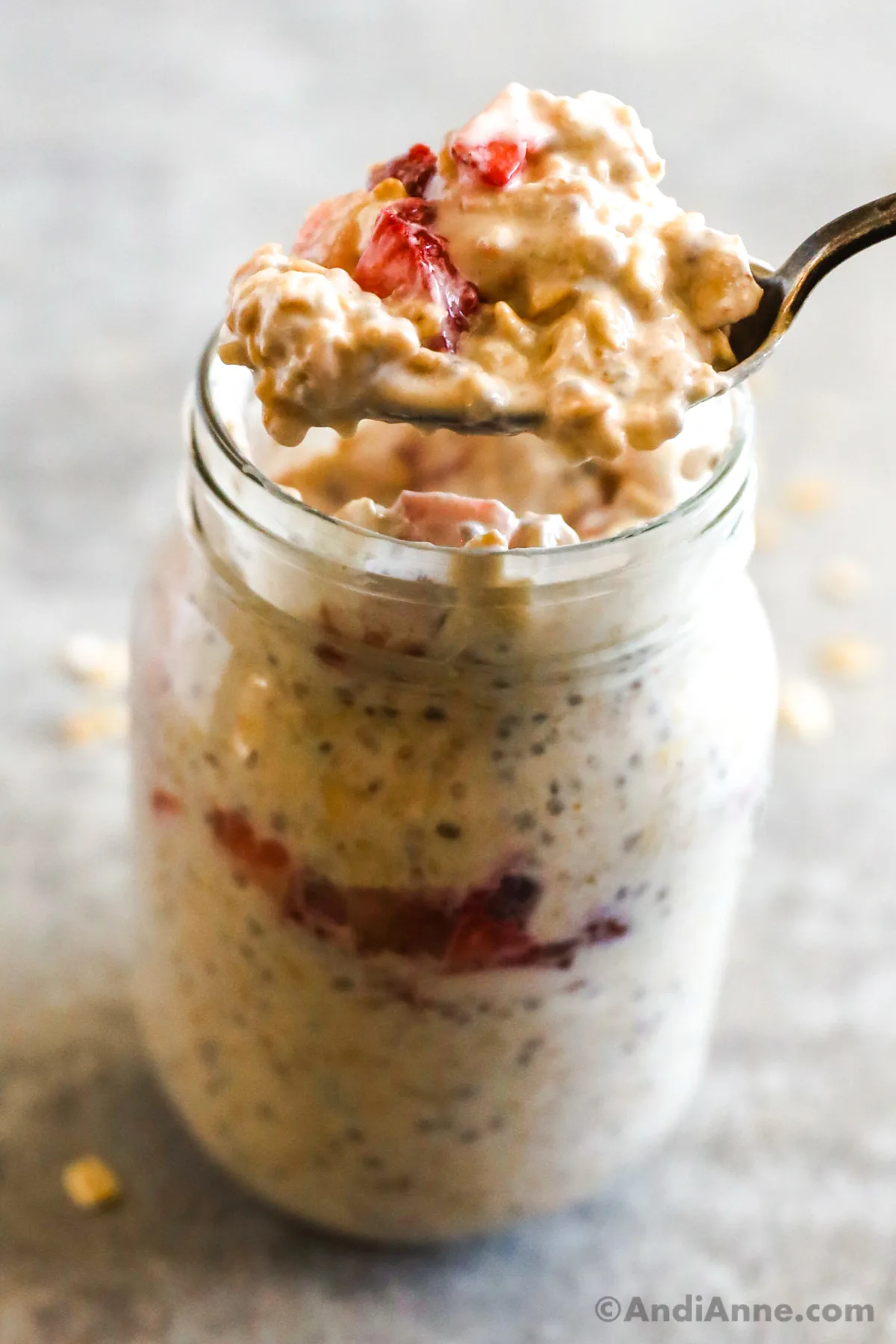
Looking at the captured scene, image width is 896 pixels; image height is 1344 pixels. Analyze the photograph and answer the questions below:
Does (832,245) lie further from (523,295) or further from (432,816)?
(432,816)

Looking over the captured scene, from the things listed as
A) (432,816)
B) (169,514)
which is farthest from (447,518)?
(169,514)

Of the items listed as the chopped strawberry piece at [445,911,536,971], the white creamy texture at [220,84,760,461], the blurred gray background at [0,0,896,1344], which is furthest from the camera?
the blurred gray background at [0,0,896,1344]

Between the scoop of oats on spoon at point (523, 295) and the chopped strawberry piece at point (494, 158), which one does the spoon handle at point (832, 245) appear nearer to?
the scoop of oats on spoon at point (523, 295)

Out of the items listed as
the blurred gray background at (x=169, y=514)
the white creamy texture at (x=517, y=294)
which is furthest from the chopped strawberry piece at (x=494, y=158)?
the blurred gray background at (x=169, y=514)

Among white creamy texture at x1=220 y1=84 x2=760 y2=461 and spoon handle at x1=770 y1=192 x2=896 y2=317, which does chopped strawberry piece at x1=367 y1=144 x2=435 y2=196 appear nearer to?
white creamy texture at x1=220 y1=84 x2=760 y2=461

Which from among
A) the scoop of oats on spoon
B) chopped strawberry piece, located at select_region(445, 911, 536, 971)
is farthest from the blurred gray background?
the scoop of oats on spoon
